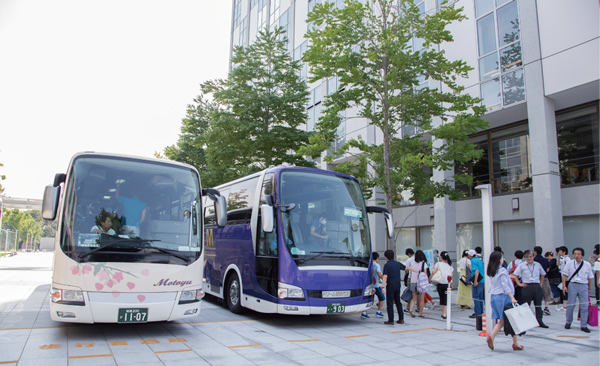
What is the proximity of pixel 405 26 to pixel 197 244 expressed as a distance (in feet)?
31.2

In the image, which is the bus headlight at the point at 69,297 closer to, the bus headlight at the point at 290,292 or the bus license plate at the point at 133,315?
the bus license plate at the point at 133,315

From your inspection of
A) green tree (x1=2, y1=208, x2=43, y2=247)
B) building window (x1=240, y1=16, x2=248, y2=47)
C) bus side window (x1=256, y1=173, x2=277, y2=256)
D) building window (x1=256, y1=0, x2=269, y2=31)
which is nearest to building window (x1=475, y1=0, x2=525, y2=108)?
bus side window (x1=256, y1=173, x2=277, y2=256)

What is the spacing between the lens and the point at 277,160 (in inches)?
768

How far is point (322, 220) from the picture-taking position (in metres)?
9.76

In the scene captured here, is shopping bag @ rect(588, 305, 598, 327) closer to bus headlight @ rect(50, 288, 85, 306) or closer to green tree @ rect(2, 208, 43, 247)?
bus headlight @ rect(50, 288, 85, 306)

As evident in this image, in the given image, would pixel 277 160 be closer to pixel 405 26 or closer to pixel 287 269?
pixel 405 26

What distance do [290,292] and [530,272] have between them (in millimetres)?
5562

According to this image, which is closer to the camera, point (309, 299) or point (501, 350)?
point (501, 350)

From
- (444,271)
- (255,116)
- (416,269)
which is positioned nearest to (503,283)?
(416,269)

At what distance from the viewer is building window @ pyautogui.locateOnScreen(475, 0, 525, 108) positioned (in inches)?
626

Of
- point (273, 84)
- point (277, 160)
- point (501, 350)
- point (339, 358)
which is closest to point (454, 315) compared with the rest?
point (501, 350)

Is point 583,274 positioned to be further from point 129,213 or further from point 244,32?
point 244,32

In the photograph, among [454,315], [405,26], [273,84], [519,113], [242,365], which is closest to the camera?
[242,365]

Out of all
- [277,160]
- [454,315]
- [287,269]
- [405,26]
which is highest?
[405,26]
